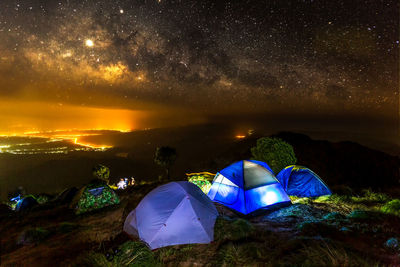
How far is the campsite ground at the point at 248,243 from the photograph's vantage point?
509cm

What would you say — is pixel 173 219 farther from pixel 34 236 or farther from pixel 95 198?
pixel 95 198

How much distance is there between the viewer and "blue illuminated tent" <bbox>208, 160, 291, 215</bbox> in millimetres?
10008

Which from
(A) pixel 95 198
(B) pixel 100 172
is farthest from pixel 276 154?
(B) pixel 100 172

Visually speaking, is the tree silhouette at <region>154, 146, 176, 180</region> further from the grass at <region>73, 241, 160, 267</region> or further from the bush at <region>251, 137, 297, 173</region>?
the grass at <region>73, 241, 160, 267</region>

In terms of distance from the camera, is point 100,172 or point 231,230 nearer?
point 231,230

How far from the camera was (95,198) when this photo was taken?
1231 cm

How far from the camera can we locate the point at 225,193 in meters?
10.8

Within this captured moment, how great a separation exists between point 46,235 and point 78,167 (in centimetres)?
6218

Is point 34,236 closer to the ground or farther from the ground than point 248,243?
closer to the ground

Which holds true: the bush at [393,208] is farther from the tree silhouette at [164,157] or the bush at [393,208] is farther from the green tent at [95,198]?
the tree silhouette at [164,157]

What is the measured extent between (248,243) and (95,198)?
10430 mm

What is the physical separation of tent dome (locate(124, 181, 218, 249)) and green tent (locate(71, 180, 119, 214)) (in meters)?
6.16

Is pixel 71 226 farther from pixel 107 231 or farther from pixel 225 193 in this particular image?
pixel 225 193

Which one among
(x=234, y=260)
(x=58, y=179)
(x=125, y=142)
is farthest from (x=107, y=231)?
(x=125, y=142)
